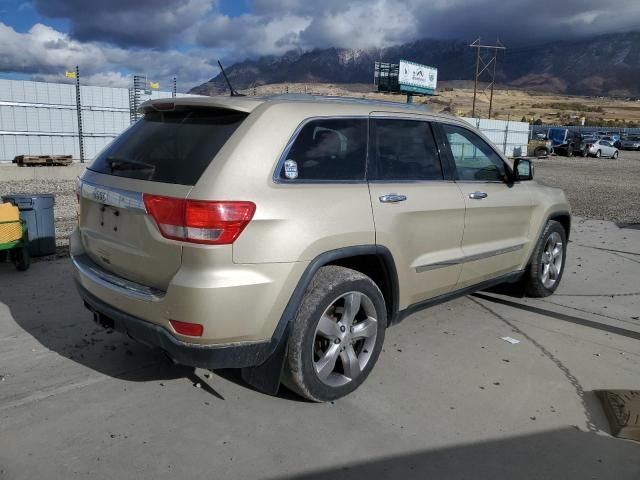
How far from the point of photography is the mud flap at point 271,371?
9.84 feet

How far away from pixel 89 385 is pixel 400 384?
2.04 m

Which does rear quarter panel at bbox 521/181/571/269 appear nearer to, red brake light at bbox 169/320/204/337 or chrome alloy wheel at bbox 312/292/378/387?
chrome alloy wheel at bbox 312/292/378/387

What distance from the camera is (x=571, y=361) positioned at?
404 centimetres

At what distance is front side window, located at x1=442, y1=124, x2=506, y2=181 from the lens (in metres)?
4.24

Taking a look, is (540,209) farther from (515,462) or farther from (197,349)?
(197,349)

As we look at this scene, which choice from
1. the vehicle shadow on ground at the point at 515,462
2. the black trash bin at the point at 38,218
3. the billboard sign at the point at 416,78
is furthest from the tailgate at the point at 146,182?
the billboard sign at the point at 416,78

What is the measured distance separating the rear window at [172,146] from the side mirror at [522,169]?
2.77 metres

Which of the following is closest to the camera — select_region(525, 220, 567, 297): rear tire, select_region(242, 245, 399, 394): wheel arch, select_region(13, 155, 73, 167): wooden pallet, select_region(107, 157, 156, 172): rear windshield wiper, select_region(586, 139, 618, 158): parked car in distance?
select_region(242, 245, 399, 394): wheel arch

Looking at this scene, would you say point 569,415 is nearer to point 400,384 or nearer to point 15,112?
point 400,384

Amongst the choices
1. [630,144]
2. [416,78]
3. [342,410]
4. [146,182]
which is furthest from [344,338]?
[630,144]

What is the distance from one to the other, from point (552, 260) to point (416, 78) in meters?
44.4

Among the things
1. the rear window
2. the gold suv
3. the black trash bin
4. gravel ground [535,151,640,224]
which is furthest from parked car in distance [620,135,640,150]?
the rear window

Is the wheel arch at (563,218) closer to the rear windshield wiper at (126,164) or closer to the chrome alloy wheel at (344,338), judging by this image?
the chrome alloy wheel at (344,338)

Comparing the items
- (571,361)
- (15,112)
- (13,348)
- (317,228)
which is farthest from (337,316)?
(15,112)
